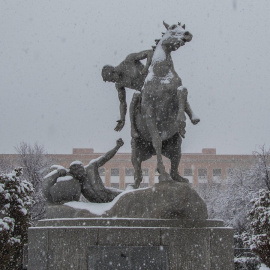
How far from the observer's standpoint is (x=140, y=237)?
6.05m

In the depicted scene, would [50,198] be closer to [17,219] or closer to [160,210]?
[160,210]

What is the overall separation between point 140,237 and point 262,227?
11464mm

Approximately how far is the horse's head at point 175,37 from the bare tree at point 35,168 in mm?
18459

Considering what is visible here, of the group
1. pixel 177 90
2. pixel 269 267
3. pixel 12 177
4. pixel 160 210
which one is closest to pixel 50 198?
pixel 160 210

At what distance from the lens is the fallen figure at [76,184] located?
7.31 metres

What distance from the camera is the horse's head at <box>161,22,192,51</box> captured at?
24.1 feet

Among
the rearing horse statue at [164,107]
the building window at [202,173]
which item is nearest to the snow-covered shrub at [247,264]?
the rearing horse statue at [164,107]

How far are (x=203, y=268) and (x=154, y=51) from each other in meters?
3.64

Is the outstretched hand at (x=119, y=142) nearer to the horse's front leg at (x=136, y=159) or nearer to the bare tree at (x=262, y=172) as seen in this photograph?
the horse's front leg at (x=136, y=159)

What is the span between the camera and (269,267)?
1570cm

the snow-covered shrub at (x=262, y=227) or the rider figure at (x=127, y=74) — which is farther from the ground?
the rider figure at (x=127, y=74)

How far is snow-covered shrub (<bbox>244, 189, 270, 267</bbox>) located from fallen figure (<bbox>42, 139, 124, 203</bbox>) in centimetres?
969

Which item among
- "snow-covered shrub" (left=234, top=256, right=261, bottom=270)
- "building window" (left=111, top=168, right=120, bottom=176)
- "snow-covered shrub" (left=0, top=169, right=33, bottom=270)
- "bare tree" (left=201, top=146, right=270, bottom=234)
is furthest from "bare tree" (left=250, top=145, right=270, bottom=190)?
"building window" (left=111, top=168, right=120, bottom=176)

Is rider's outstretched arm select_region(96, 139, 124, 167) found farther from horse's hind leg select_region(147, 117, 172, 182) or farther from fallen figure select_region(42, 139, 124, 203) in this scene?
horse's hind leg select_region(147, 117, 172, 182)
